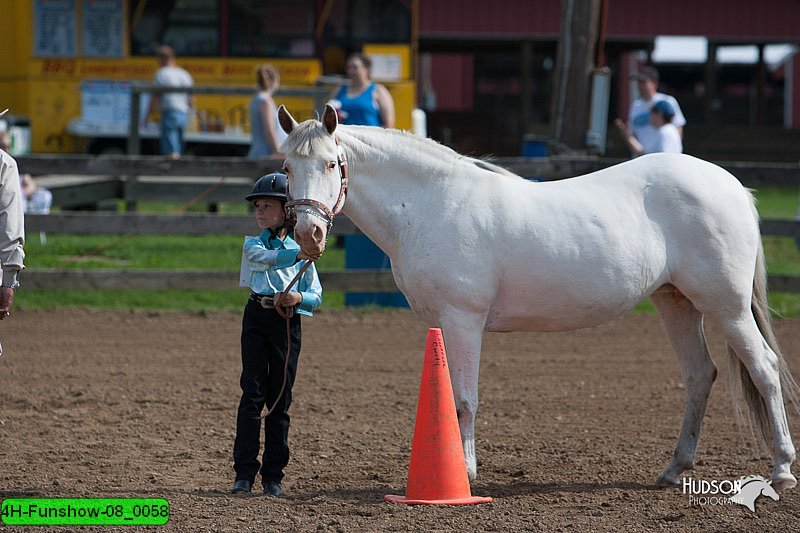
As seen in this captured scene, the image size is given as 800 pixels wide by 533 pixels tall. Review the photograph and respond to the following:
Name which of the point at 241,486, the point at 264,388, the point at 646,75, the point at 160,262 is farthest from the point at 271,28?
the point at 241,486

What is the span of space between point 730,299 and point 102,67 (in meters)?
14.1

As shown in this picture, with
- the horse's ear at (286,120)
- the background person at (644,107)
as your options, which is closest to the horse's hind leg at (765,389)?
the horse's ear at (286,120)

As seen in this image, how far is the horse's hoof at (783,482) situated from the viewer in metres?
5.07

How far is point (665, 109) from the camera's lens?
11023mm

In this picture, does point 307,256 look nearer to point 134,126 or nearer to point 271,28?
point 134,126

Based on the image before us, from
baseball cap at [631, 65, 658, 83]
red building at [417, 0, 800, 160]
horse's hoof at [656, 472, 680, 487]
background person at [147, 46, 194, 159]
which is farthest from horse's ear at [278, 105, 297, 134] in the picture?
red building at [417, 0, 800, 160]

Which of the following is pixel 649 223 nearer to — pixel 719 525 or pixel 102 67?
pixel 719 525

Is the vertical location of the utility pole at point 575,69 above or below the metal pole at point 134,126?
above

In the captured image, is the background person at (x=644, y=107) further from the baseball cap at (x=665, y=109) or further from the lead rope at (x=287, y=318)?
the lead rope at (x=287, y=318)

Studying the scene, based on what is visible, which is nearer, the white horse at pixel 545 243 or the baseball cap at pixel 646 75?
the white horse at pixel 545 243

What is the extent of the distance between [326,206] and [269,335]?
75 centimetres

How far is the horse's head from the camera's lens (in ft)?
15.4

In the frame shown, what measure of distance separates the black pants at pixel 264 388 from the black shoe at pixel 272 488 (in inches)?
0.8

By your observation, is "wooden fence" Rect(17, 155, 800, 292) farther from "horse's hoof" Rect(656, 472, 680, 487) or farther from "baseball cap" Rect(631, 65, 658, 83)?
"horse's hoof" Rect(656, 472, 680, 487)
